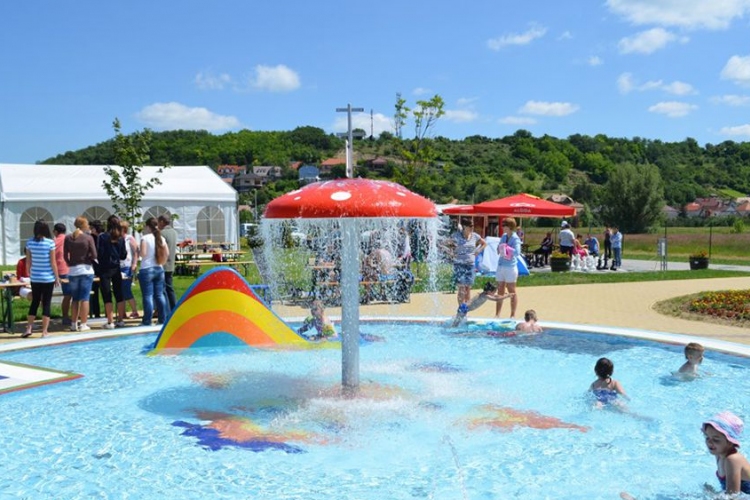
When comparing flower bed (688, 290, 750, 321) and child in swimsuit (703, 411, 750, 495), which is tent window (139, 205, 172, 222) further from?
child in swimsuit (703, 411, 750, 495)

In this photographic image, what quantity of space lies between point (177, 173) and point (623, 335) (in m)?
24.0

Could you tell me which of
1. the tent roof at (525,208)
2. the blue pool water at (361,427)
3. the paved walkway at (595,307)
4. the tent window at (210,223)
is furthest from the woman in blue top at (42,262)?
the tent window at (210,223)

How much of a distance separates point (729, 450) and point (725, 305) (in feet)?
31.2

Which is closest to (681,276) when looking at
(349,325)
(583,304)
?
(583,304)

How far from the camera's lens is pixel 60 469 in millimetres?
5012

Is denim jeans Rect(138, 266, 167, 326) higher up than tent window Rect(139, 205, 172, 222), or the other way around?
tent window Rect(139, 205, 172, 222)

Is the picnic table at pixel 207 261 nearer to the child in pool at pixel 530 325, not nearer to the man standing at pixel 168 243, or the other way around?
the man standing at pixel 168 243

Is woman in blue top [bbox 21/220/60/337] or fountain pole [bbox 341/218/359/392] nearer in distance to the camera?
fountain pole [bbox 341/218/359/392]

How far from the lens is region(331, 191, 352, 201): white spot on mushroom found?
18.2 ft

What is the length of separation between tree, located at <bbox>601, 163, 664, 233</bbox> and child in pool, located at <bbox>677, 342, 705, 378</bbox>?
2238 inches

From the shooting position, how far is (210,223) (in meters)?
28.9

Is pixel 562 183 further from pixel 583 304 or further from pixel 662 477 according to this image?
pixel 662 477

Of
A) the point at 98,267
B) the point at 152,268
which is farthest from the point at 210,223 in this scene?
the point at 152,268

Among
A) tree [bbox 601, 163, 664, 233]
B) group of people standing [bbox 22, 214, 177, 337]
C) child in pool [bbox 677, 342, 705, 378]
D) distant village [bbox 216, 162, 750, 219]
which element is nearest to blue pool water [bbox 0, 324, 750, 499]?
child in pool [bbox 677, 342, 705, 378]
